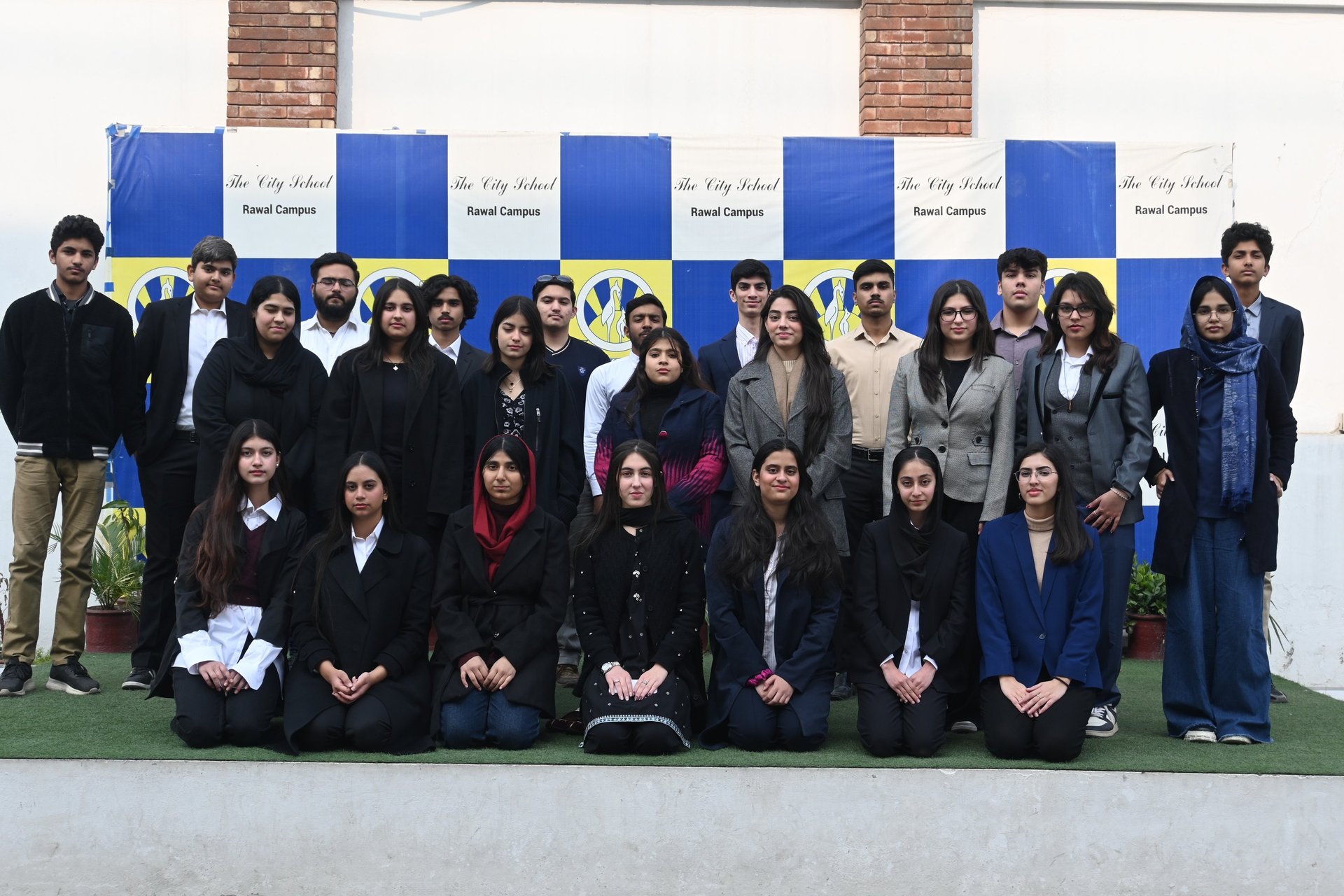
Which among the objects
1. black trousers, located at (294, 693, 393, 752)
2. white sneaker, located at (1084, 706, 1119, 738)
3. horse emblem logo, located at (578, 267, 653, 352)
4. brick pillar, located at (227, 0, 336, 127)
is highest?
brick pillar, located at (227, 0, 336, 127)

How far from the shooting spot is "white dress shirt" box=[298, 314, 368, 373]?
5.35 m

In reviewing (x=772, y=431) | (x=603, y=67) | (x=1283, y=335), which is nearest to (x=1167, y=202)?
(x=1283, y=335)

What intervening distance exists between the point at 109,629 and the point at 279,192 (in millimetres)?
2370

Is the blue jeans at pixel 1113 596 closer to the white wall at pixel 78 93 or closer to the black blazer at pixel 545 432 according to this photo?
the black blazer at pixel 545 432

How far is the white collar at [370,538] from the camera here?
4371 millimetres

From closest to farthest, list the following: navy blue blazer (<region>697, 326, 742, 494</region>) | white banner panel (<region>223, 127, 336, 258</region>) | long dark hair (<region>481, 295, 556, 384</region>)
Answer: long dark hair (<region>481, 295, 556, 384</region>) → navy blue blazer (<region>697, 326, 742, 494</region>) → white banner panel (<region>223, 127, 336, 258</region>)

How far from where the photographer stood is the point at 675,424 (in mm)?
4715

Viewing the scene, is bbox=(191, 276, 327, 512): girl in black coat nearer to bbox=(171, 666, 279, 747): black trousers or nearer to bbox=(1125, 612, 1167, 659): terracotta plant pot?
bbox=(171, 666, 279, 747): black trousers

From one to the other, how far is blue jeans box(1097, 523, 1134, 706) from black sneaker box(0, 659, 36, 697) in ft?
13.2

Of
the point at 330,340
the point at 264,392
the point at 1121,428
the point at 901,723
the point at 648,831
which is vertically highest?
the point at 330,340

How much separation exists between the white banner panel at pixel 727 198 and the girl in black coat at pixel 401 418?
94.6 inches

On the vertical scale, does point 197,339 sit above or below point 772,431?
above

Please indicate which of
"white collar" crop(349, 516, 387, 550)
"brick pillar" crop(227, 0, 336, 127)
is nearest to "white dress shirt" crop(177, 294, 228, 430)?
"white collar" crop(349, 516, 387, 550)

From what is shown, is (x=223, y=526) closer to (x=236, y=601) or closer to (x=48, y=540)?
(x=236, y=601)
